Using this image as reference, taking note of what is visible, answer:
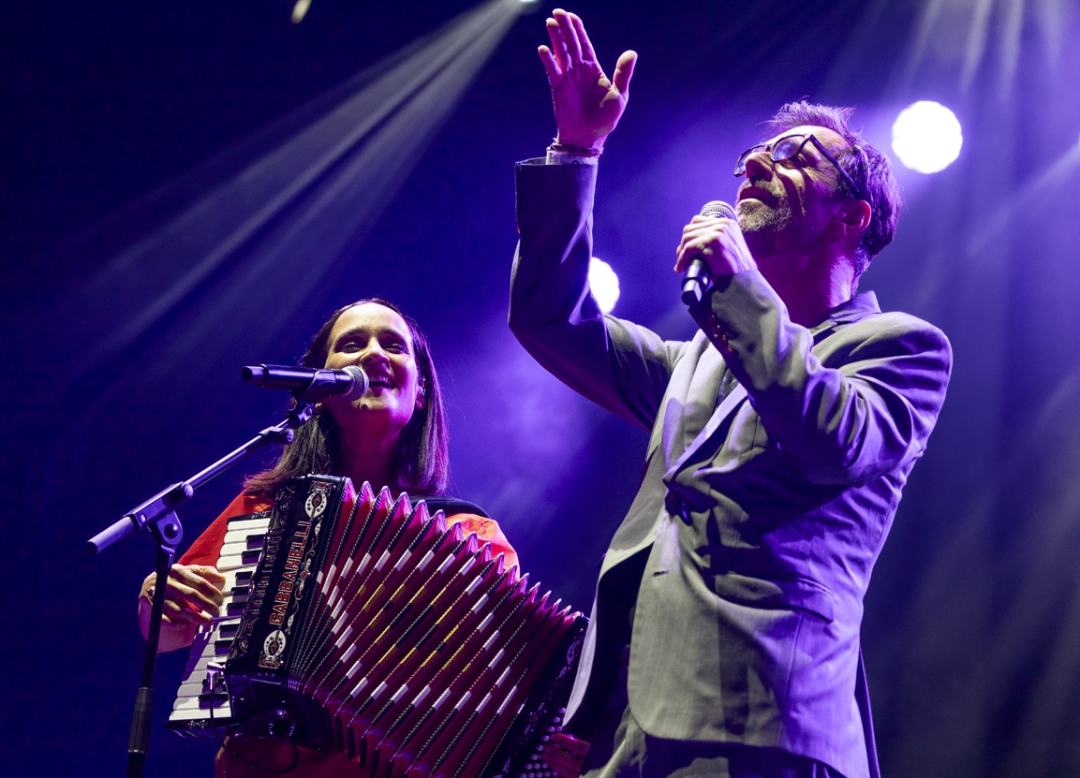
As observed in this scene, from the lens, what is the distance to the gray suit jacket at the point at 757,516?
1.65 m

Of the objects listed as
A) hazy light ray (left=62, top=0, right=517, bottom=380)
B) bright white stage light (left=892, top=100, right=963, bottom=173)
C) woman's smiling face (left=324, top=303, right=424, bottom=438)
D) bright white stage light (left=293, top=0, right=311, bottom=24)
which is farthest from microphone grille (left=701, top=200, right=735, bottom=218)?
bright white stage light (left=293, top=0, right=311, bottom=24)

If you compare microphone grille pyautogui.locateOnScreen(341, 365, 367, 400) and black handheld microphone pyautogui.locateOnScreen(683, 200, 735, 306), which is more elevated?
black handheld microphone pyautogui.locateOnScreen(683, 200, 735, 306)

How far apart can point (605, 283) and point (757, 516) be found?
367 centimetres

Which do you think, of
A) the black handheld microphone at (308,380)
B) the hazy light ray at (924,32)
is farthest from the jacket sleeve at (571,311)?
the hazy light ray at (924,32)

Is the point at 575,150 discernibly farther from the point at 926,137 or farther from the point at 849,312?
the point at 926,137

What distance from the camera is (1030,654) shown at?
460 cm

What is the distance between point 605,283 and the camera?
534 cm

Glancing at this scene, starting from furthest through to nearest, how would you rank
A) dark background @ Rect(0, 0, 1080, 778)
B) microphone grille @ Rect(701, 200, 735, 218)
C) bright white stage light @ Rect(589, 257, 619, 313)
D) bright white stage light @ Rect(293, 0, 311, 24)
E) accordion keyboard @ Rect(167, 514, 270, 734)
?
bright white stage light @ Rect(589, 257, 619, 313), bright white stage light @ Rect(293, 0, 311, 24), dark background @ Rect(0, 0, 1080, 778), accordion keyboard @ Rect(167, 514, 270, 734), microphone grille @ Rect(701, 200, 735, 218)

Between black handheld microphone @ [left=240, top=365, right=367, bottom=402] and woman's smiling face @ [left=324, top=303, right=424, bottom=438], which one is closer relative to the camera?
black handheld microphone @ [left=240, top=365, right=367, bottom=402]

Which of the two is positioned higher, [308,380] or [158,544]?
[308,380]

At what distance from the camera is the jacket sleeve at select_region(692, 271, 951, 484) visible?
1646 millimetres

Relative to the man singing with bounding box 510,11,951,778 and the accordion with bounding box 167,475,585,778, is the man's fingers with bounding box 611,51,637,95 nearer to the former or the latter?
the man singing with bounding box 510,11,951,778

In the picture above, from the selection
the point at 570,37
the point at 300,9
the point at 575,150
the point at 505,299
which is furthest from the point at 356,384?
the point at 300,9

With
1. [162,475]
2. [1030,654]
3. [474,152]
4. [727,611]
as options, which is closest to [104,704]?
[162,475]
